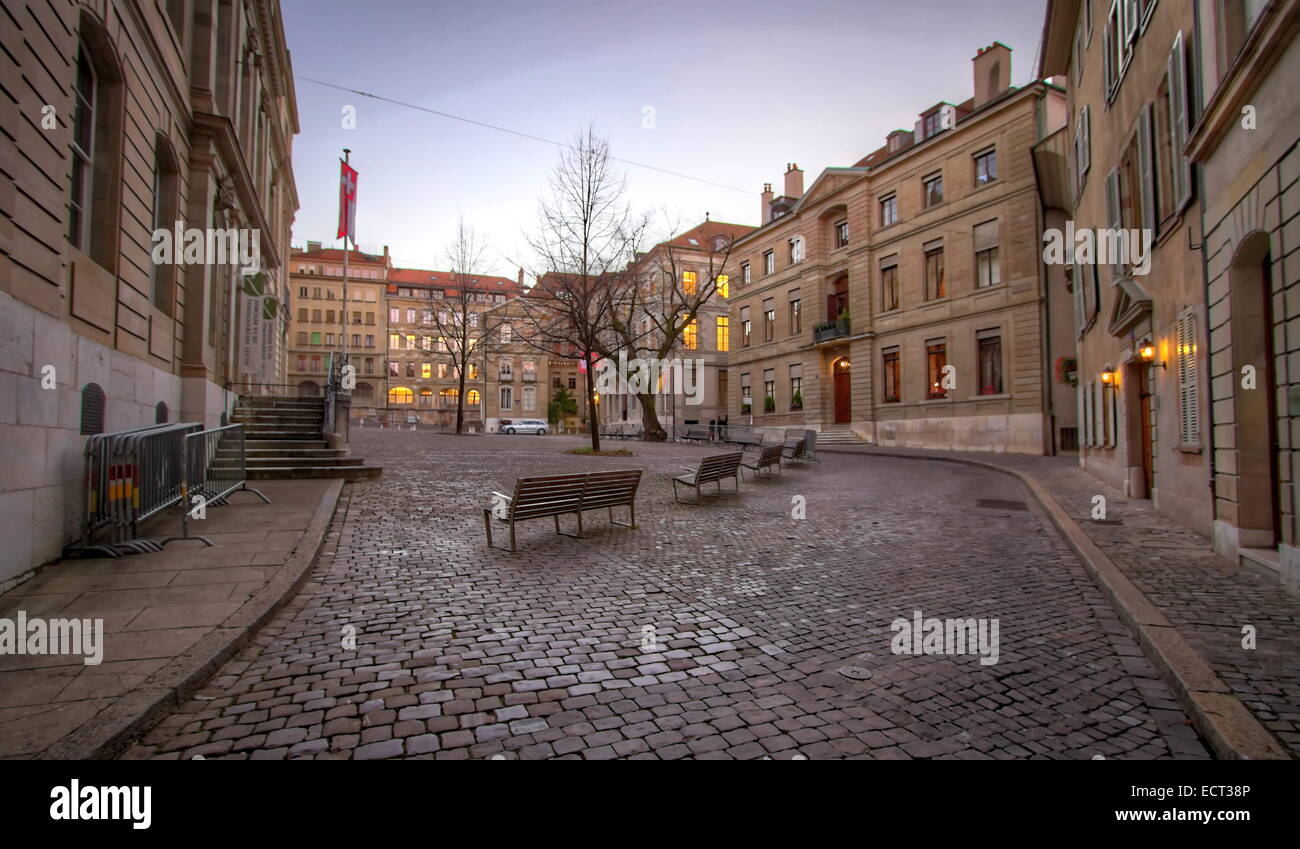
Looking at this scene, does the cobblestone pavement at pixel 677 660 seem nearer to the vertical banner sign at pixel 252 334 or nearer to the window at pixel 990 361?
the vertical banner sign at pixel 252 334

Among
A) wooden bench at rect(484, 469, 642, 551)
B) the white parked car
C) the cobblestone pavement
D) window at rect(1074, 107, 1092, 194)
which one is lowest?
the cobblestone pavement

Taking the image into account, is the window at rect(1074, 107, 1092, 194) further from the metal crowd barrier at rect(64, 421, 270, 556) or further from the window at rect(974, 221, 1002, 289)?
the metal crowd barrier at rect(64, 421, 270, 556)

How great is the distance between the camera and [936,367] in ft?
98.2

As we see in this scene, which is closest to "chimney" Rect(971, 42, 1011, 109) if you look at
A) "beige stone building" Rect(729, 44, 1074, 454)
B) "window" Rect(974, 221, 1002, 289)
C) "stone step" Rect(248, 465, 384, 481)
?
"beige stone building" Rect(729, 44, 1074, 454)

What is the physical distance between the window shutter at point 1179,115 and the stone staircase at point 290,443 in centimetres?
1452

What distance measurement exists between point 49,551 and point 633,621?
574 cm

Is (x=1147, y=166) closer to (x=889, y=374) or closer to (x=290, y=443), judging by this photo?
(x=290, y=443)

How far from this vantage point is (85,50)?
8.34m

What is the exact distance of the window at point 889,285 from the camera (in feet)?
106

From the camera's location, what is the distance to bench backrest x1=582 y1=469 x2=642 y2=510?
868 centimetres

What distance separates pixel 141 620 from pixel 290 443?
453 inches

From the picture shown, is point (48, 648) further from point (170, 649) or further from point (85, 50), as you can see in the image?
point (85, 50)

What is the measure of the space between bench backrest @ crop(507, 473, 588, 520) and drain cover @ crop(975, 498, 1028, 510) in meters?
7.75

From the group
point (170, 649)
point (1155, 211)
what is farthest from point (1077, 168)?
point (170, 649)
